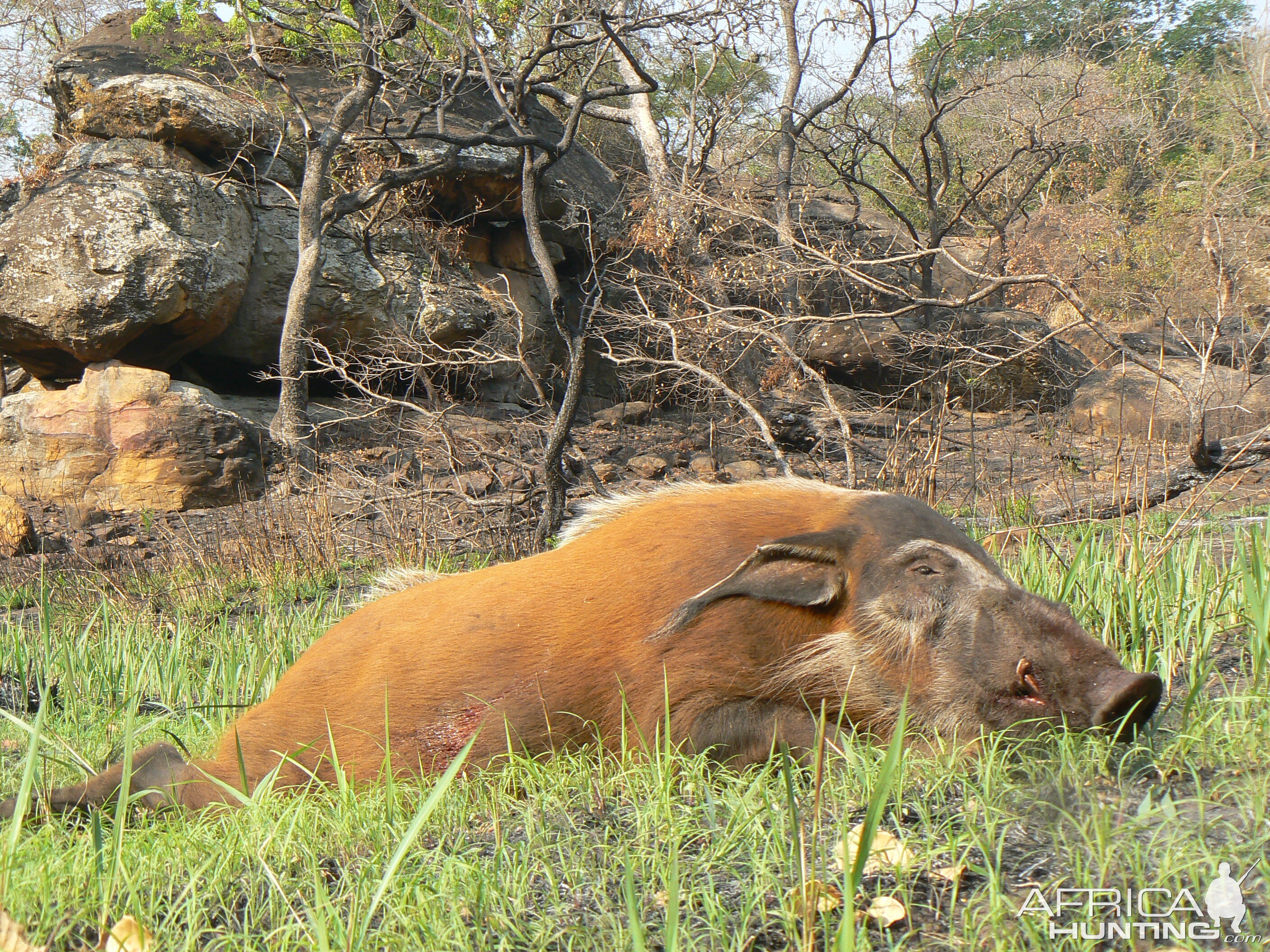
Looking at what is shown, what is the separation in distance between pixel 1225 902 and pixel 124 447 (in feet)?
37.8

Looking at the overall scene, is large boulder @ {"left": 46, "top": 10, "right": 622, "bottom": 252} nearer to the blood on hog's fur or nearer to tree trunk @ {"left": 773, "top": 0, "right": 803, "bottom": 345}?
tree trunk @ {"left": 773, "top": 0, "right": 803, "bottom": 345}

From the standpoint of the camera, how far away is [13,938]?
153 centimetres

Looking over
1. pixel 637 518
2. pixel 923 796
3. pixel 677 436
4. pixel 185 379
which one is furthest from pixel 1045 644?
pixel 185 379

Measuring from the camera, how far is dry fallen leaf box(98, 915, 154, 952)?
1.53 m

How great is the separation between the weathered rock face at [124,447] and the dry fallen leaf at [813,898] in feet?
34.0

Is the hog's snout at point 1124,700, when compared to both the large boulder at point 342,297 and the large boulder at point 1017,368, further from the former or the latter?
the large boulder at point 342,297

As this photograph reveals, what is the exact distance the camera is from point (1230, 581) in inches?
130

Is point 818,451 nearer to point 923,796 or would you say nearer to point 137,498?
point 137,498

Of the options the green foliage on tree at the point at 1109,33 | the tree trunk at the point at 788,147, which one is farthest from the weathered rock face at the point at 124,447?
the green foliage on tree at the point at 1109,33

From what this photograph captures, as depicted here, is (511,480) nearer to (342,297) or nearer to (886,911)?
(342,297)

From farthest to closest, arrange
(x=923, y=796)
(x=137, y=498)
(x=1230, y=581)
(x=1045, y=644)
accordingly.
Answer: (x=137, y=498) < (x=1230, y=581) < (x=1045, y=644) < (x=923, y=796)

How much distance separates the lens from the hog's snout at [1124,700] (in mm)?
2133

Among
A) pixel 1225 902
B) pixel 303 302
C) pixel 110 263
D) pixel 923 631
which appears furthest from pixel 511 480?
pixel 1225 902

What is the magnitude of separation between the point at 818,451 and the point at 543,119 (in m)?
6.98
